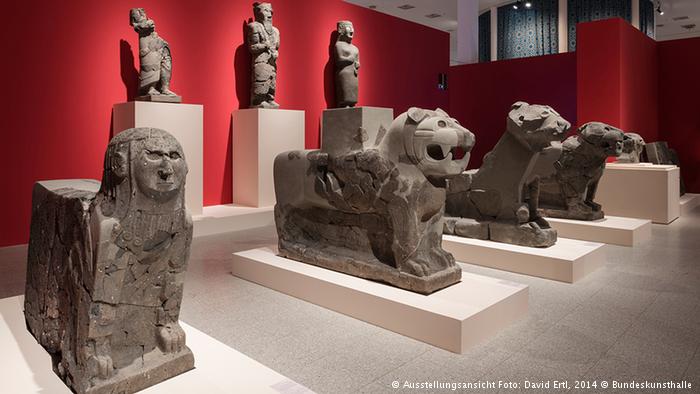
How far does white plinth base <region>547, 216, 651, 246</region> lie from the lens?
5344mm

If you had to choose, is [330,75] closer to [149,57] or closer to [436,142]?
[149,57]

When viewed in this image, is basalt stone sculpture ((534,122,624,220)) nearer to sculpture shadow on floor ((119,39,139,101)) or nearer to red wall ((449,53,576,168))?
sculpture shadow on floor ((119,39,139,101))

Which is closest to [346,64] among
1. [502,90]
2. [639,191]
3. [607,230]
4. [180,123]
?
[180,123]

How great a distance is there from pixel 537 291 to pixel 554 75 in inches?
304

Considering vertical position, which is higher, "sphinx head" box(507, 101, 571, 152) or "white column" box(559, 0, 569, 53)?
"white column" box(559, 0, 569, 53)

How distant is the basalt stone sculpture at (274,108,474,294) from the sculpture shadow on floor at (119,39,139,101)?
341cm

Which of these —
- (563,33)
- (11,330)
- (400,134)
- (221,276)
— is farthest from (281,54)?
(563,33)

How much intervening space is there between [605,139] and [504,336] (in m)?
3.30

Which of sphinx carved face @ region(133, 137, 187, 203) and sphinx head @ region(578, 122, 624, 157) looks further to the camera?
sphinx head @ region(578, 122, 624, 157)

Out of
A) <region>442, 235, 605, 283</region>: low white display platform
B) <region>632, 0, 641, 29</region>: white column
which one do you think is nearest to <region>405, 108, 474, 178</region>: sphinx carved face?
<region>442, 235, 605, 283</region>: low white display platform

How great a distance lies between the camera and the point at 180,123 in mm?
6172

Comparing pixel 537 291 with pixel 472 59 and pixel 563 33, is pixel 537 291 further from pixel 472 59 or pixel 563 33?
pixel 563 33

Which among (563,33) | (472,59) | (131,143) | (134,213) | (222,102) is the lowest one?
Answer: (134,213)

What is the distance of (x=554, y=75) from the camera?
10523 mm
